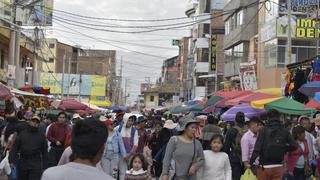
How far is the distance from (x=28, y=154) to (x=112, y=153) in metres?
1.77

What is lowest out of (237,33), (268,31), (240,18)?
(268,31)

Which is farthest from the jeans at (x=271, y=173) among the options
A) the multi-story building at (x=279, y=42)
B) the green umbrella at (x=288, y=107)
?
the multi-story building at (x=279, y=42)

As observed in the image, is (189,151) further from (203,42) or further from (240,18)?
(203,42)

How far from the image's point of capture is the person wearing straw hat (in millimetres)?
8766

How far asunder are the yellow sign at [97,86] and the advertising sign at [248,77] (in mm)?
54180

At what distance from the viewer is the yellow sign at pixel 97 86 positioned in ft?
304

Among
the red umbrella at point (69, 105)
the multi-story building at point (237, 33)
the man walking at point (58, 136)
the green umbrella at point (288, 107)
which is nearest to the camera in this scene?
the man walking at point (58, 136)

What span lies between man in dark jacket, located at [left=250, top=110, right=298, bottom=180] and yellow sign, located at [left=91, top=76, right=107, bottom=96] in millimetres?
83358

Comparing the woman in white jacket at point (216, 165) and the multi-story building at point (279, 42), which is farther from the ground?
the multi-story building at point (279, 42)

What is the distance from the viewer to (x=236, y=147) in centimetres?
1220

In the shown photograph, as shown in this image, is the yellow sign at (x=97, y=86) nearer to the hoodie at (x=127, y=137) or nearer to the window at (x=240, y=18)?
the window at (x=240, y=18)

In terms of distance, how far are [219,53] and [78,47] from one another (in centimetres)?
4806

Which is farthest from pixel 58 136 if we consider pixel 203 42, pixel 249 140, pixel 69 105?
pixel 203 42

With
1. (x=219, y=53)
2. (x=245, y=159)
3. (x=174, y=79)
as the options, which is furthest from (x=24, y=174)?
(x=174, y=79)
